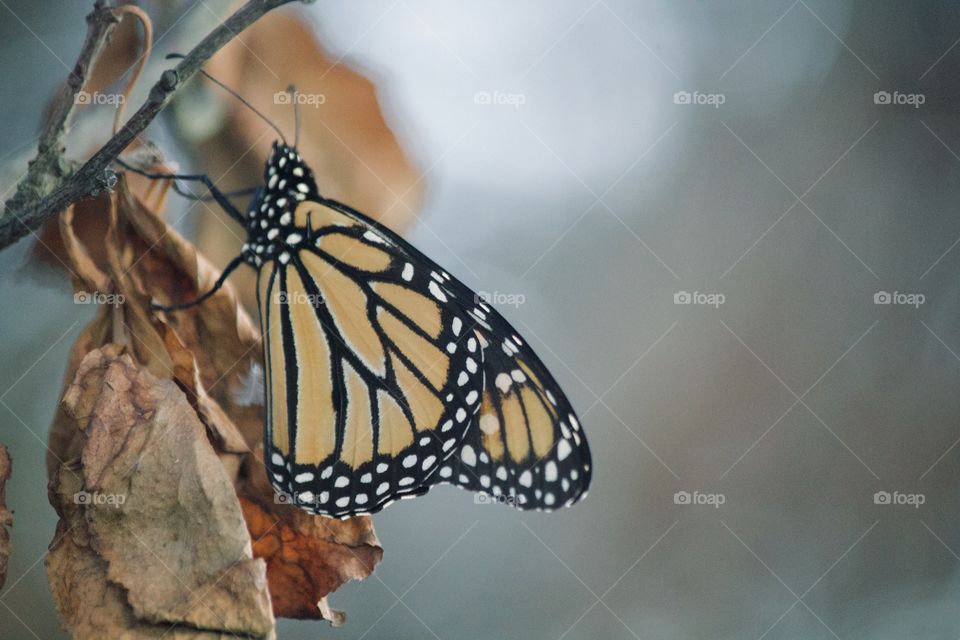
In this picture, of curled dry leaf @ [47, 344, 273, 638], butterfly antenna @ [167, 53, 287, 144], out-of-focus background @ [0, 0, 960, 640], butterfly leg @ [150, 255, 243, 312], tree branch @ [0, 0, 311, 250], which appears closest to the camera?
tree branch @ [0, 0, 311, 250]

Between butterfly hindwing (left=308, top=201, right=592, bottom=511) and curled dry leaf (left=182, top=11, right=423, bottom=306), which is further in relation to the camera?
curled dry leaf (left=182, top=11, right=423, bottom=306)

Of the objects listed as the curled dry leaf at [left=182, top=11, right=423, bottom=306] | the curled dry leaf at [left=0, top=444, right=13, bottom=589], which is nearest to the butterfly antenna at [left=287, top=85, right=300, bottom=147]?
the curled dry leaf at [left=182, top=11, right=423, bottom=306]

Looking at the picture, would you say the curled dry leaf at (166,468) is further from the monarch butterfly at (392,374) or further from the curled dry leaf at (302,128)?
the curled dry leaf at (302,128)

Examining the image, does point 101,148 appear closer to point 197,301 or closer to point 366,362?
point 197,301

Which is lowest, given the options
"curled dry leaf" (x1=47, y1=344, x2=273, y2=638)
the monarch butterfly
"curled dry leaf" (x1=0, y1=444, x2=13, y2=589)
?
"curled dry leaf" (x1=0, y1=444, x2=13, y2=589)

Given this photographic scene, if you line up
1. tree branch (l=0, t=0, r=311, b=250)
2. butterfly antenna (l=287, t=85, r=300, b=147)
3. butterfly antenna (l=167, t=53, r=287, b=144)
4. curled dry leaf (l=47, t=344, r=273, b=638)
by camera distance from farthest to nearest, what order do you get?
butterfly antenna (l=287, t=85, r=300, b=147) < butterfly antenna (l=167, t=53, r=287, b=144) < curled dry leaf (l=47, t=344, r=273, b=638) < tree branch (l=0, t=0, r=311, b=250)

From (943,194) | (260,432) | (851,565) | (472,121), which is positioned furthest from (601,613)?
(943,194)

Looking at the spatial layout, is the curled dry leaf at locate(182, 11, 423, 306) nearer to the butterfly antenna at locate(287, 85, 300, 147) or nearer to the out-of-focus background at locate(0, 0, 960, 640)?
the butterfly antenna at locate(287, 85, 300, 147)

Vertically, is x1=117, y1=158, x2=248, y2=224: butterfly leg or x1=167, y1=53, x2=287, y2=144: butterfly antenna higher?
x1=167, y1=53, x2=287, y2=144: butterfly antenna
